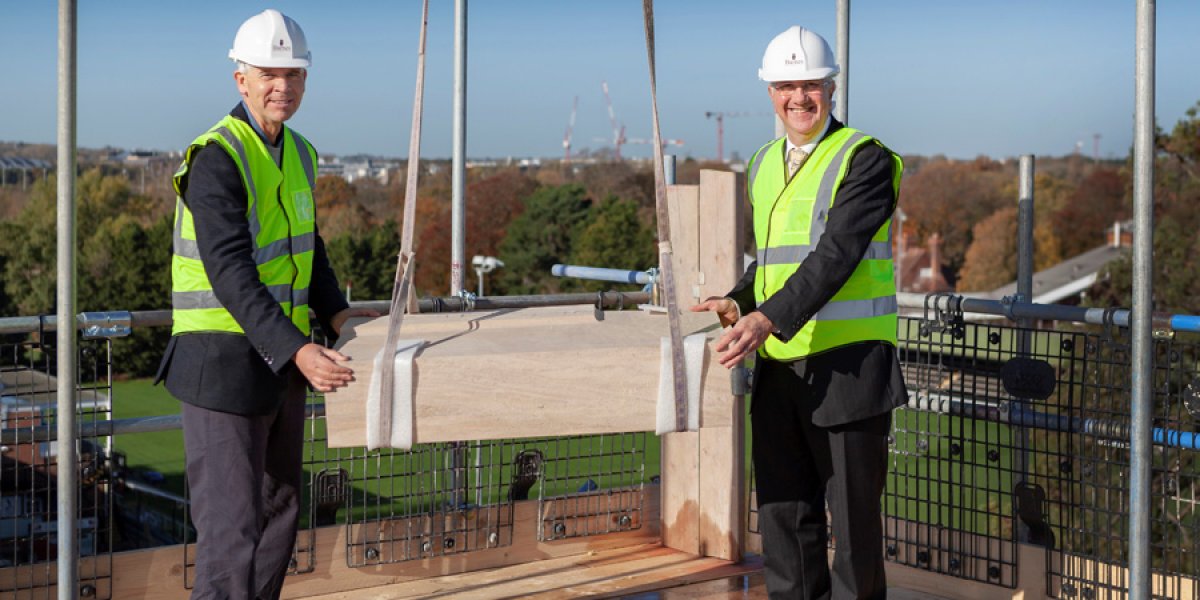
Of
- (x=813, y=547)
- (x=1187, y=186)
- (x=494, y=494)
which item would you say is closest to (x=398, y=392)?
(x=813, y=547)

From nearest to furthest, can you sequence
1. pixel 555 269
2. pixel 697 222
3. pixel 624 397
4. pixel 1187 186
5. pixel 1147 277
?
pixel 1147 277, pixel 624 397, pixel 697 222, pixel 555 269, pixel 1187 186

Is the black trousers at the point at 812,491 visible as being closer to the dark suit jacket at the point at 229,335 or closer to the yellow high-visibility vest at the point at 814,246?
the yellow high-visibility vest at the point at 814,246

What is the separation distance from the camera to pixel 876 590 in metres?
4.01

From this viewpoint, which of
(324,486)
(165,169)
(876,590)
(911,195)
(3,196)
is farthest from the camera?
(911,195)

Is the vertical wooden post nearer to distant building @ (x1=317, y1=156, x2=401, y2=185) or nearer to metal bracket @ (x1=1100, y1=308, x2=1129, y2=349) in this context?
metal bracket @ (x1=1100, y1=308, x2=1129, y2=349)

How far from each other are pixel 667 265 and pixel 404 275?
2.36 feet

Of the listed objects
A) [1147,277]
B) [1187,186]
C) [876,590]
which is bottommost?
[876,590]

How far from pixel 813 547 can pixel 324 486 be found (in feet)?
6.43

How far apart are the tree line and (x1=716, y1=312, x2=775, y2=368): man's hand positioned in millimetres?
39380

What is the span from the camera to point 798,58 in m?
3.87

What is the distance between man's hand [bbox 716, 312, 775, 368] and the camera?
12.2ft

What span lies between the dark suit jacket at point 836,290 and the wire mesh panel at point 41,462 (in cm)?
228

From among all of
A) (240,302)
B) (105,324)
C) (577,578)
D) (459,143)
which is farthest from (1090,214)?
(240,302)

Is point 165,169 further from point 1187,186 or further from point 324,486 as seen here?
point 324,486
